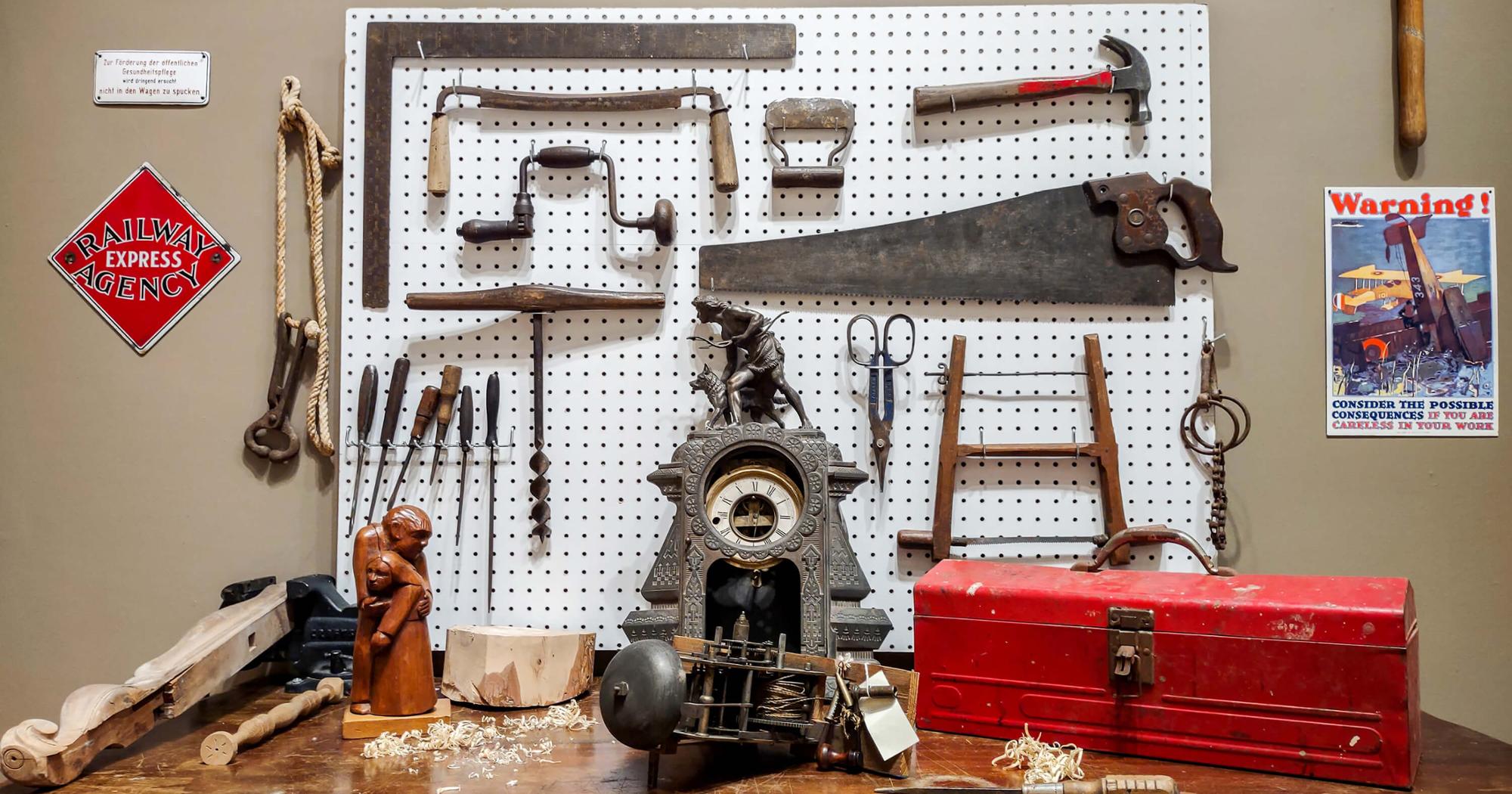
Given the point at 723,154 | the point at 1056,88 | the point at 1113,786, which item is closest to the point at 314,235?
the point at 723,154

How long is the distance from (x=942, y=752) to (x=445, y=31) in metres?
1.96

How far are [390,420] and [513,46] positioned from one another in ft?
3.10

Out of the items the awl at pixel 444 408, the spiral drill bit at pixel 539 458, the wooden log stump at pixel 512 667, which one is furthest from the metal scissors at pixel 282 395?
the wooden log stump at pixel 512 667

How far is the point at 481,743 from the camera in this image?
1759 mm

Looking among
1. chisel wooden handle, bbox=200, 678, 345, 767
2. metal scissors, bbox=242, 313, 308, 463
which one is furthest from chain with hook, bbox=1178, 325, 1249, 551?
metal scissors, bbox=242, 313, 308, 463

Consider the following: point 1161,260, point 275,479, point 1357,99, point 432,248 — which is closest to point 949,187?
point 1161,260

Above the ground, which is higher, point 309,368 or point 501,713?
point 309,368

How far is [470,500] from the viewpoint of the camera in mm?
2307

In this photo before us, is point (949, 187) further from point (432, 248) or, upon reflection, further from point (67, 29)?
point (67, 29)

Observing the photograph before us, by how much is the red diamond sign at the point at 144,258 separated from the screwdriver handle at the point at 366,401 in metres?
0.48

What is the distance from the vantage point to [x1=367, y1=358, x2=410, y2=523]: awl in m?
2.28

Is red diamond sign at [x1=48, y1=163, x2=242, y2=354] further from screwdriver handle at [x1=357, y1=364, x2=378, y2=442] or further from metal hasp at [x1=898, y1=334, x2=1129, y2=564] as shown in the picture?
metal hasp at [x1=898, y1=334, x2=1129, y2=564]

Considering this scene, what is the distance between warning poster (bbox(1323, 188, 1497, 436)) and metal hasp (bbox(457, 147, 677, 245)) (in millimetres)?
1596

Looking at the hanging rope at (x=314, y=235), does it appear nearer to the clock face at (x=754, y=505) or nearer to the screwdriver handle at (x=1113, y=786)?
the clock face at (x=754, y=505)
